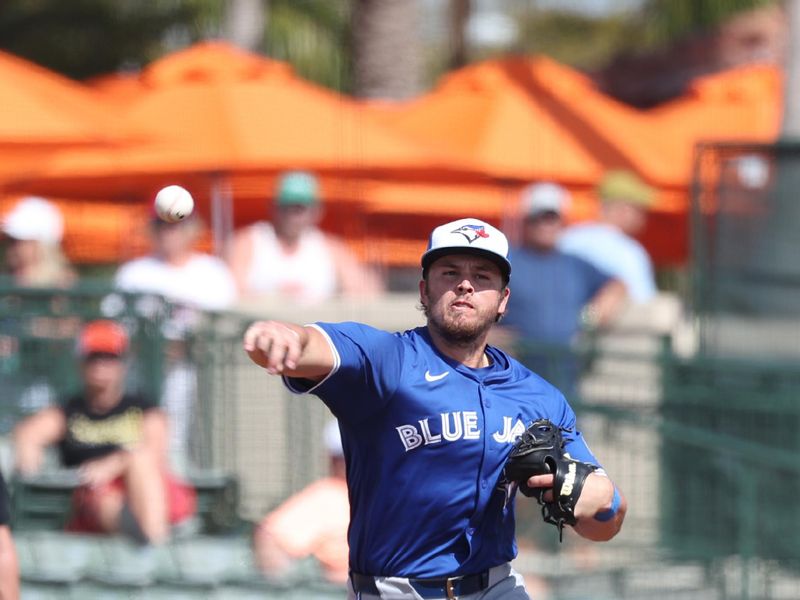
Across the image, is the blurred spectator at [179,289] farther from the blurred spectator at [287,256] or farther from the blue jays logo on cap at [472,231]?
the blue jays logo on cap at [472,231]

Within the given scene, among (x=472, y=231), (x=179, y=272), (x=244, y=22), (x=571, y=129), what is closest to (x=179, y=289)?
(x=179, y=272)

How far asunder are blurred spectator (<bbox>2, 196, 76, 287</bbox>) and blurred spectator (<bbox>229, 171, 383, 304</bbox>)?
1.09 metres

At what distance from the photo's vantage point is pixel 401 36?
17922 mm

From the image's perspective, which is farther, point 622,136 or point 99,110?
point 622,136

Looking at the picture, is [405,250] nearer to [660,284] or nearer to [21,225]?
[21,225]

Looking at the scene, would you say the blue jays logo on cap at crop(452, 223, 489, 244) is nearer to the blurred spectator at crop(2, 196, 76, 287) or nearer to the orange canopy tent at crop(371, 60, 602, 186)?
the blurred spectator at crop(2, 196, 76, 287)

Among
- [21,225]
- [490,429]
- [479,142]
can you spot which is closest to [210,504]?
[21,225]

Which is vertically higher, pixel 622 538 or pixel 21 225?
pixel 21 225

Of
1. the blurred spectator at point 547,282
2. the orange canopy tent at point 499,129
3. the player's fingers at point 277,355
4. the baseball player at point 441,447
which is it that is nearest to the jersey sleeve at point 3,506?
the baseball player at point 441,447

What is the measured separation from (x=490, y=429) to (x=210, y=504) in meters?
4.20

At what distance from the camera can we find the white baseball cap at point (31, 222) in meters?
9.20

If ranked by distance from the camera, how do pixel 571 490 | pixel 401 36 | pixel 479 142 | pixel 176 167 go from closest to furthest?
1. pixel 571 490
2. pixel 176 167
3. pixel 479 142
4. pixel 401 36

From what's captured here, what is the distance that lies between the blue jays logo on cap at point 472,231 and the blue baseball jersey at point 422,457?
0.36 m

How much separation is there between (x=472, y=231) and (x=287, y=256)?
5.59 m
